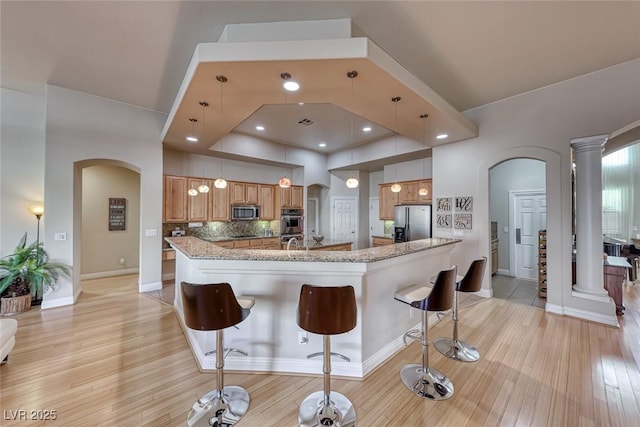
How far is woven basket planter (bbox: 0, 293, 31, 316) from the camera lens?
3605 millimetres

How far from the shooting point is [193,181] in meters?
5.58

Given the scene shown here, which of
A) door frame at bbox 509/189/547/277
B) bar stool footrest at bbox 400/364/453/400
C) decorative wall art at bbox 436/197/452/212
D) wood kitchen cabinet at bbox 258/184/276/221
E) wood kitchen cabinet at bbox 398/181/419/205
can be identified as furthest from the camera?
wood kitchen cabinet at bbox 258/184/276/221

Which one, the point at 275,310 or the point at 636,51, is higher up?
the point at 636,51

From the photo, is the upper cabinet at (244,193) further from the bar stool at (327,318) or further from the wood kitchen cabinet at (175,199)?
the bar stool at (327,318)

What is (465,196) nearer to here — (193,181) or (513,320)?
(513,320)

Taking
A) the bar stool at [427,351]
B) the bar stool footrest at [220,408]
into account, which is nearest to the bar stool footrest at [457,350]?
the bar stool at [427,351]

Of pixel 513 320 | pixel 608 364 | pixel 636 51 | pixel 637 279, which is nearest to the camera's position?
pixel 608 364

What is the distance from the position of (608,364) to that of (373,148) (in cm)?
531

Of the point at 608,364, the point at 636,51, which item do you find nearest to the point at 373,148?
the point at 636,51

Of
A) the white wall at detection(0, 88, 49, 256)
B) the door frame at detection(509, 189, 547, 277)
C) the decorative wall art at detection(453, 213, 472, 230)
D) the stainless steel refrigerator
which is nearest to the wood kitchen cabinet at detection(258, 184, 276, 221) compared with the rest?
the stainless steel refrigerator

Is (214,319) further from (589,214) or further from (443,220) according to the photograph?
(589,214)

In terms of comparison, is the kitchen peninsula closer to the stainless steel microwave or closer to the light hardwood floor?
the light hardwood floor

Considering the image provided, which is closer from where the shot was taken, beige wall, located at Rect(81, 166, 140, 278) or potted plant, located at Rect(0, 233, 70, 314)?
potted plant, located at Rect(0, 233, 70, 314)

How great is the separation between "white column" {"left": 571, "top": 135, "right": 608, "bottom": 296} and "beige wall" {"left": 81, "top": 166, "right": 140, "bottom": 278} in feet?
28.8
